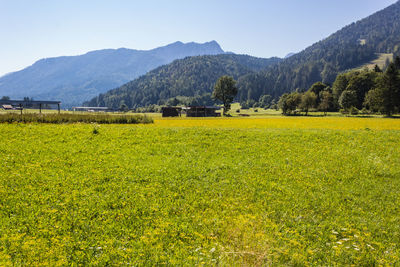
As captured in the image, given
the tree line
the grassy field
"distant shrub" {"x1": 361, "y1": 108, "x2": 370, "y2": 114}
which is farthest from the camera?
"distant shrub" {"x1": 361, "y1": 108, "x2": 370, "y2": 114}

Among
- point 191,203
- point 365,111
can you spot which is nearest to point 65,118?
point 191,203

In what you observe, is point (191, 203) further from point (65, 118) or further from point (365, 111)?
point (365, 111)

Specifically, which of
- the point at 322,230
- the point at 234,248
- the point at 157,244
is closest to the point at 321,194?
the point at 322,230

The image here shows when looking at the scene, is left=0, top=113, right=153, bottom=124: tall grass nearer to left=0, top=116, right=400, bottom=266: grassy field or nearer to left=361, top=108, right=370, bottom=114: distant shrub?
left=0, top=116, right=400, bottom=266: grassy field

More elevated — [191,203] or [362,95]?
[362,95]

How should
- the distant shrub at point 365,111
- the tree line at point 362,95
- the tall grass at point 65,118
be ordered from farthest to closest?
the distant shrub at point 365,111
the tree line at point 362,95
the tall grass at point 65,118

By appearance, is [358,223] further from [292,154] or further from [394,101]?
[394,101]

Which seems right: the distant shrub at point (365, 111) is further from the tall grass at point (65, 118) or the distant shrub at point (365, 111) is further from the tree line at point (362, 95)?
the tall grass at point (65, 118)

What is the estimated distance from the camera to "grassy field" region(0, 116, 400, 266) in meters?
7.28

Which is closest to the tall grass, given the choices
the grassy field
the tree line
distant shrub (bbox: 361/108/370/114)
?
the grassy field

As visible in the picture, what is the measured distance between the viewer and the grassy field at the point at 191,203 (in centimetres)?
728

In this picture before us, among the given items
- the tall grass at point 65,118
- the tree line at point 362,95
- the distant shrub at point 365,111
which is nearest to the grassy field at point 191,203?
the tall grass at point 65,118

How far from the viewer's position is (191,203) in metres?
10.8

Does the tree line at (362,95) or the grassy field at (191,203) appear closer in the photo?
the grassy field at (191,203)
